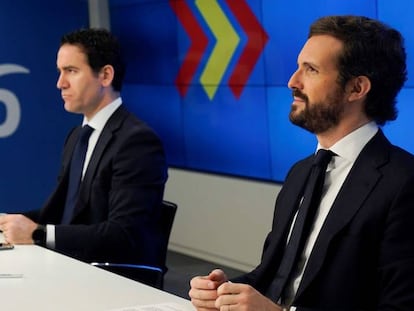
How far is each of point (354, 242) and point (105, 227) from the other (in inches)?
54.1

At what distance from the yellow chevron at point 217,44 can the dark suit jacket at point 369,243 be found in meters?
3.53

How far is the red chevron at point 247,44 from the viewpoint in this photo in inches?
216

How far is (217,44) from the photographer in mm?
5875

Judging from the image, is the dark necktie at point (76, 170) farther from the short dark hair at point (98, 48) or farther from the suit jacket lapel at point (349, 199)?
the suit jacket lapel at point (349, 199)

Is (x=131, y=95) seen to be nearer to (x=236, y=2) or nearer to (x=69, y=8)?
(x=69, y=8)

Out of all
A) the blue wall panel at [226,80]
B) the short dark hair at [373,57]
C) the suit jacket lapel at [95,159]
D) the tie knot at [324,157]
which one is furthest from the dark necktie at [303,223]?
the blue wall panel at [226,80]

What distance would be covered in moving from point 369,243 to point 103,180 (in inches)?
60.6

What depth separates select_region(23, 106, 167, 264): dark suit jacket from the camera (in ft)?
10.8

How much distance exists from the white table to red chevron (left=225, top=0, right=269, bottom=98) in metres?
2.91

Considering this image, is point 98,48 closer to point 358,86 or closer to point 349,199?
point 358,86

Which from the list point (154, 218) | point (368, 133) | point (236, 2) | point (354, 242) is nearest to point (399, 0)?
point (236, 2)

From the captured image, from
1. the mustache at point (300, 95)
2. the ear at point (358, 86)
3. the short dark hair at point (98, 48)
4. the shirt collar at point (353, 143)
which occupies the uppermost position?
the short dark hair at point (98, 48)

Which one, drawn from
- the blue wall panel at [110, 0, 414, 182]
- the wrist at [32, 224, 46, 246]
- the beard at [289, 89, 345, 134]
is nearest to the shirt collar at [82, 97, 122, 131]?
the wrist at [32, 224, 46, 246]

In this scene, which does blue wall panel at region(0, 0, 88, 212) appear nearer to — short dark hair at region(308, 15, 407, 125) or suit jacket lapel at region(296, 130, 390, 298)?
short dark hair at region(308, 15, 407, 125)
